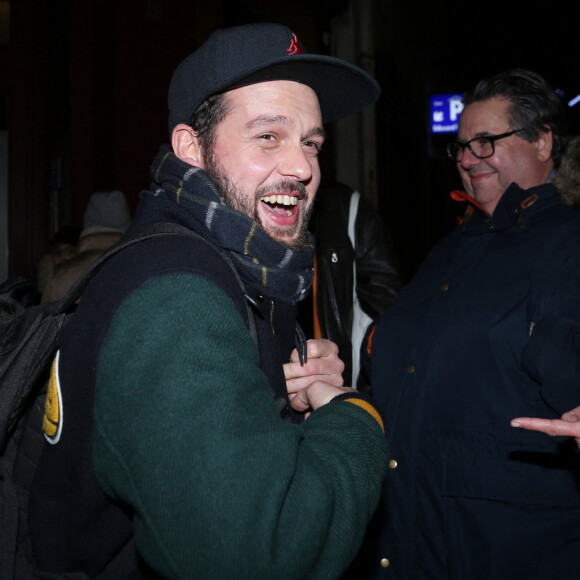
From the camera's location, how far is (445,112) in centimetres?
1084

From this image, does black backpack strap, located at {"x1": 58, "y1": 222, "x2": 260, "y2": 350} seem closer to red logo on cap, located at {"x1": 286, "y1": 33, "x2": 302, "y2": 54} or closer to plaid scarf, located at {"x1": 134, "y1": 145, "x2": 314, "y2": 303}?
plaid scarf, located at {"x1": 134, "y1": 145, "x2": 314, "y2": 303}

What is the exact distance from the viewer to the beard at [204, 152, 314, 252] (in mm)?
1494

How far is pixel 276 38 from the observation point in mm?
1472

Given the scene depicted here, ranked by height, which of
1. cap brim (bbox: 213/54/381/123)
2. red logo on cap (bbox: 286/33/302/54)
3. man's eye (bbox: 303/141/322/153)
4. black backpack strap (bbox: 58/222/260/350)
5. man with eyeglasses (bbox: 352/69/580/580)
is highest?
red logo on cap (bbox: 286/33/302/54)

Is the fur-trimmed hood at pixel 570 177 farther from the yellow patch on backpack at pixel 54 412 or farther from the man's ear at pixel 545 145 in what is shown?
the yellow patch on backpack at pixel 54 412

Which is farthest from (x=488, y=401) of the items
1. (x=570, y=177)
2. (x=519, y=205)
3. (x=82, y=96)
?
(x=82, y=96)

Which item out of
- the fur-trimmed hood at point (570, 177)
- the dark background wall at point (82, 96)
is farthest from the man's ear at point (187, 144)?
the dark background wall at point (82, 96)

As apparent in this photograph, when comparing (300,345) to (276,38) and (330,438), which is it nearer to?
(330,438)

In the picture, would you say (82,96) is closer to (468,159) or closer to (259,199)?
(468,159)

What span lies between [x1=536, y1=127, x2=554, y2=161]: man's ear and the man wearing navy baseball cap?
134cm

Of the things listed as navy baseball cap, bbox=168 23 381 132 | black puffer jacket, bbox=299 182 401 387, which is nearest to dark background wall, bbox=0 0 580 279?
black puffer jacket, bbox=299 182 401 387

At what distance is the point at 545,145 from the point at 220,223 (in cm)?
186

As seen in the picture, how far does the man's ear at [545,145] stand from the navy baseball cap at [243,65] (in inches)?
48.9

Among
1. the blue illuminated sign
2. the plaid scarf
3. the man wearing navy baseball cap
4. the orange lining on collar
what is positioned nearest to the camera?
the man wearing navy baseball cap
